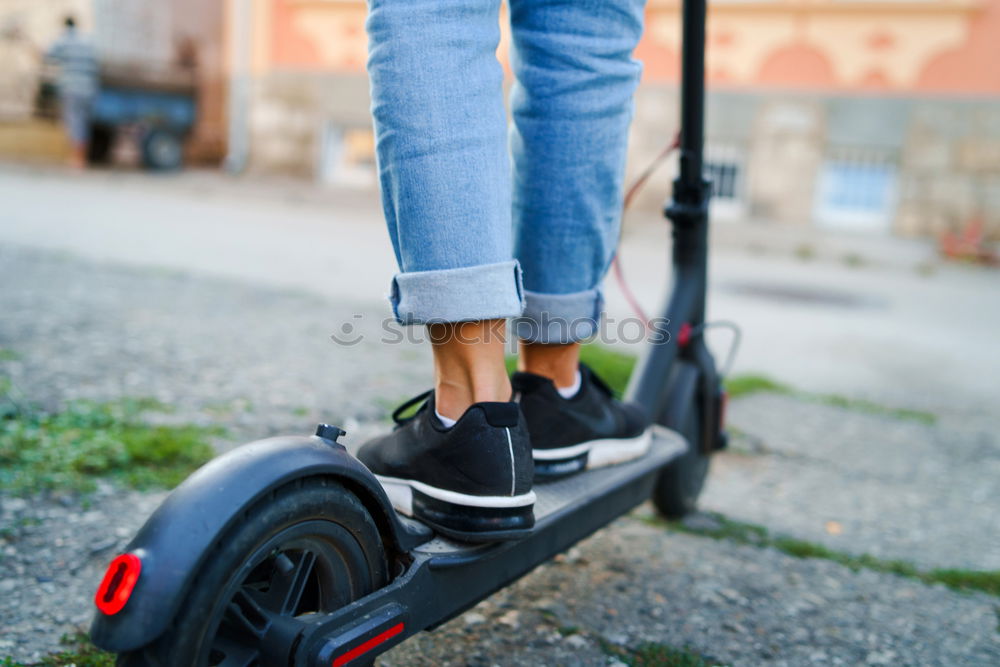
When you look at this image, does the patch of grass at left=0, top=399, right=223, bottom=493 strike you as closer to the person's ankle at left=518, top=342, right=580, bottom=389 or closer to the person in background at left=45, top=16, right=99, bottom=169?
the person's ankle at left=518, top=342, right=580, bottom=389

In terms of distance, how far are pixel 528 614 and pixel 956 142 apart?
9198 millimetres

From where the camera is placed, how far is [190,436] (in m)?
1.93

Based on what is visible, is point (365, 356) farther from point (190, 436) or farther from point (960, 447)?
point (960, 447)

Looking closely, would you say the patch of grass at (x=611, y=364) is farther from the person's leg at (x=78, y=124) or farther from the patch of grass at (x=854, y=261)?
the person's leg at (x=78, y=124)

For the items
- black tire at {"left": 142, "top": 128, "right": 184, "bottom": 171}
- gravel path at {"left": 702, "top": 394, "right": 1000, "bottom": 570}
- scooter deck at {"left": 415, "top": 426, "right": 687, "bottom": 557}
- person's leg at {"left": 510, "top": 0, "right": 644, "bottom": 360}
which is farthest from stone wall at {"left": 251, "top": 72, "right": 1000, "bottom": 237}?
person's leg at {"left": 510, "top": 0, "right": 644, "bottom": 360}

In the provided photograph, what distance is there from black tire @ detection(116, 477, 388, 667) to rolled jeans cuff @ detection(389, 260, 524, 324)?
24 cm

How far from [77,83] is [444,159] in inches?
433

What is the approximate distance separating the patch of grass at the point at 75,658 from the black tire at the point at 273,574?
0.98 ft

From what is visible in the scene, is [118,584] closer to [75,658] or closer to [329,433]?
[329,433]

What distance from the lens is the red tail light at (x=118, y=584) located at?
835mm

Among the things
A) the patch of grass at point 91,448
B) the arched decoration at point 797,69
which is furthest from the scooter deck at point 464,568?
the arched decoration at point 797,69

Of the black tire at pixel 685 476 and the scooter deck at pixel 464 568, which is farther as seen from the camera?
the black tire at pixel 685 476

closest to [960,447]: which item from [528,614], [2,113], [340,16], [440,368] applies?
[528,614]

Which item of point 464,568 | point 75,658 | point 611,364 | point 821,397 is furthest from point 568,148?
point 821,397
